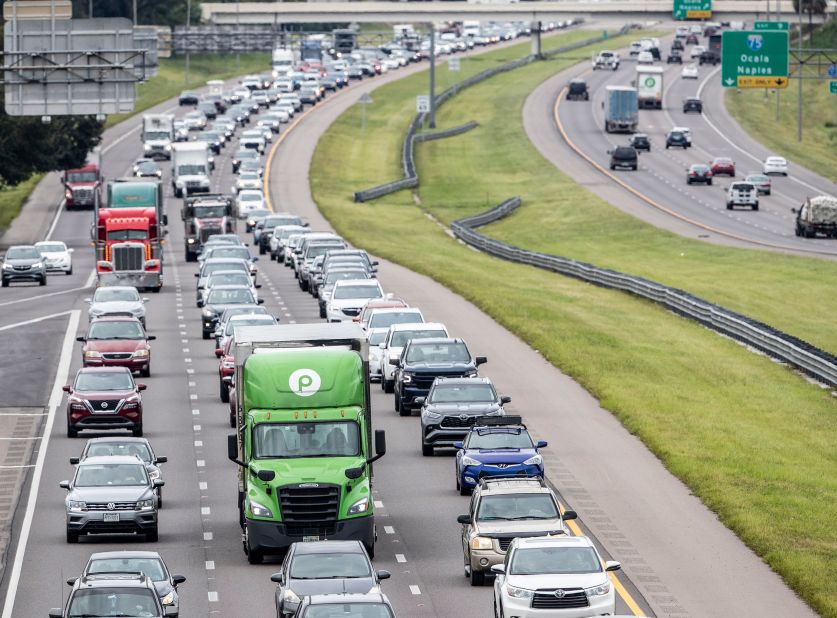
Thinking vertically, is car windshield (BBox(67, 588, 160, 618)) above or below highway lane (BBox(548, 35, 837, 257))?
→ above

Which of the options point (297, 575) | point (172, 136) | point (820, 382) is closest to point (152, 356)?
point (820, 382)

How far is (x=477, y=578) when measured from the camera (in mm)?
28703

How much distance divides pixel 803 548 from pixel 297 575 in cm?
1111

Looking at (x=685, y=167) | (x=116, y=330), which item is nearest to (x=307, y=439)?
(x=116, y=330)

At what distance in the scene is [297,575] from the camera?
80.4 feet

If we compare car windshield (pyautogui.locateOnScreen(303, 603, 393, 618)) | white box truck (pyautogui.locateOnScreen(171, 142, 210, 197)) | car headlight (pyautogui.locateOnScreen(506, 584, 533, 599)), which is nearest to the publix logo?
car headlight (pyautogui.locateOnScreen(506, 584, 533, 599))

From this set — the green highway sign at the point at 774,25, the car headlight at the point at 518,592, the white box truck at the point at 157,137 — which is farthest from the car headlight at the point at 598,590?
the white box truck at the point at 157,137

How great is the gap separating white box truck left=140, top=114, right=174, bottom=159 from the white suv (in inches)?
4539

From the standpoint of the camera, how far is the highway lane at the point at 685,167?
332 ft

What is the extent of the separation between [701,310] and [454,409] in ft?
89.0

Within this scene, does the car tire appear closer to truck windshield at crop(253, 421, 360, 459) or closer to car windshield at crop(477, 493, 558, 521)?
car windshield at crop(477, 493, 558, 521)

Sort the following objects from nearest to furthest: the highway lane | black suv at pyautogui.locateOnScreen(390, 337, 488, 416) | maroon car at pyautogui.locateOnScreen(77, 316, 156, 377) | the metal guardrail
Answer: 1. black suv at pyautogui.locateOnScreen(390, 337, 488, 416)
2. maroon car at pyautogui.locateOnScreen(77, 316, 156, 377)
3. the metal guardrail
4. the highway lane

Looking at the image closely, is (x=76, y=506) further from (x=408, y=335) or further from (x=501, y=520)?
(x=408, y=335)

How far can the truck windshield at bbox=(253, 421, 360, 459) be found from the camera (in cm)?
2998
